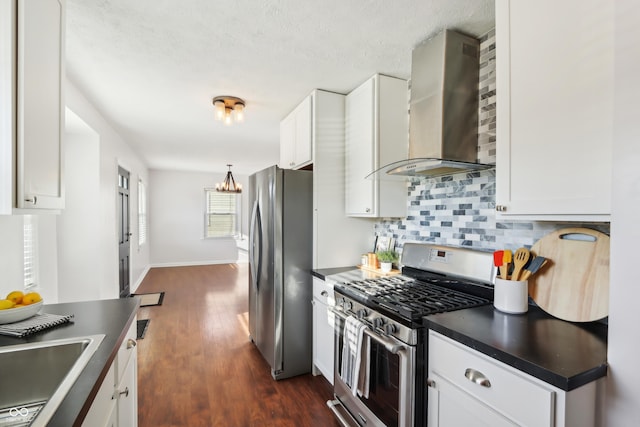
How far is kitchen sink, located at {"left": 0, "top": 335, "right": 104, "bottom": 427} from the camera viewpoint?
989 mm

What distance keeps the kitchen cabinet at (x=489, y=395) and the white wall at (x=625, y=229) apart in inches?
2.8

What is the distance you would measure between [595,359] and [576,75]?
985 mm

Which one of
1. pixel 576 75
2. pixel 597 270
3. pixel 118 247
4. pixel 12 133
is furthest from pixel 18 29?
pixel 118 247

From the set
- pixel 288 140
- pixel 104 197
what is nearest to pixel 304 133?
pixel 288 140

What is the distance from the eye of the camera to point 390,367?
1490 millimetres

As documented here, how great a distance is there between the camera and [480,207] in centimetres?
180

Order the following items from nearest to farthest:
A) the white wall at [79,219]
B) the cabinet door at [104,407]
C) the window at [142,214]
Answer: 1. the cabinet door at [104,407]
2. the white wall at [79,219]
3. the window at [142,214]

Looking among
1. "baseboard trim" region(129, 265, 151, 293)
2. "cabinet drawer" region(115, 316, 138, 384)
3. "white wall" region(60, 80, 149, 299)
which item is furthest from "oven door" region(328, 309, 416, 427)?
"baseboard trim" region(129, 265, 151, 293)

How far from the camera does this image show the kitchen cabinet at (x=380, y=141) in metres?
2.27

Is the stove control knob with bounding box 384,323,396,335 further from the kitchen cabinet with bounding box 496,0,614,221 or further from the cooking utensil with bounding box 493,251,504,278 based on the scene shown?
the kitchen cabinet with bounding box 496,0,614,221

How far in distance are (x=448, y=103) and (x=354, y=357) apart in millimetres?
1527

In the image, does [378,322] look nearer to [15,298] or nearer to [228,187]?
[15,298]

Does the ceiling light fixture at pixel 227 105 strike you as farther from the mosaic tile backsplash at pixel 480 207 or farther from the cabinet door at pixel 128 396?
the cabinet door at pixel 128 396

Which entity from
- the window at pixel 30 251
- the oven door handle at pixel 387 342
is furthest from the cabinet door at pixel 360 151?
the window at pixel 30 251
